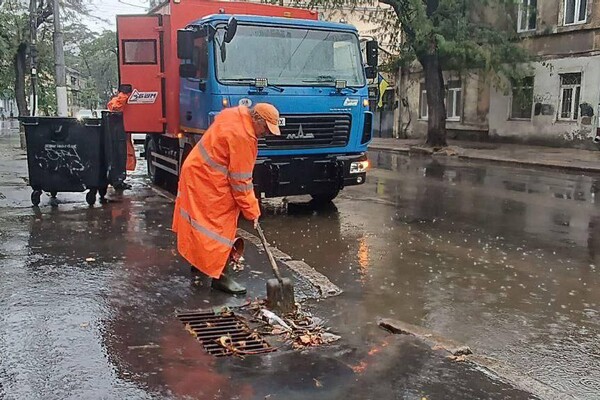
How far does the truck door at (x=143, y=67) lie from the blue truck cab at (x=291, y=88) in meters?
1.44

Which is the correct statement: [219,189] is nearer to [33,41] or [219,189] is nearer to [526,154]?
[526,154]

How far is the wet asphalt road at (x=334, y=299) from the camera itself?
11.9 feet

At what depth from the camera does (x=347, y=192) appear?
11.5 meters

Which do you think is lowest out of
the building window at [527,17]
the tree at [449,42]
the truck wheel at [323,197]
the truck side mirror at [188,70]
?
the truck wheel at [323,197]

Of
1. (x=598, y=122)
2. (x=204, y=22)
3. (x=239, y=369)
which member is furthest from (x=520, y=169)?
(x=239, y=369)

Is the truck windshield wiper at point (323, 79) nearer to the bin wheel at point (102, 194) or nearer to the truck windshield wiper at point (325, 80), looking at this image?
the truck windshield wiper at point (325, 80)

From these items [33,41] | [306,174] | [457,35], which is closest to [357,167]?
[306,174]

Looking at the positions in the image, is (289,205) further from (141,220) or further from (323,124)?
(141,220)

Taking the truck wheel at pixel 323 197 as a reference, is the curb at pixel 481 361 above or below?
below

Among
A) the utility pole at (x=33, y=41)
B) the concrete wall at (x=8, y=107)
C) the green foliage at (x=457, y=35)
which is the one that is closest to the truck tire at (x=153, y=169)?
the green foliage at (x=457, y=35)

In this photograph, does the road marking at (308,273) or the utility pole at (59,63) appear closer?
Result: the road marking at (308,273)

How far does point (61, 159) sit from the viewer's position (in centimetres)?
903

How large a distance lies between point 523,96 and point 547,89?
0.85 meters

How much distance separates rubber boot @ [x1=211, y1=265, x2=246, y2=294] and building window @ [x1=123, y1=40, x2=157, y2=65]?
20.1 ft
